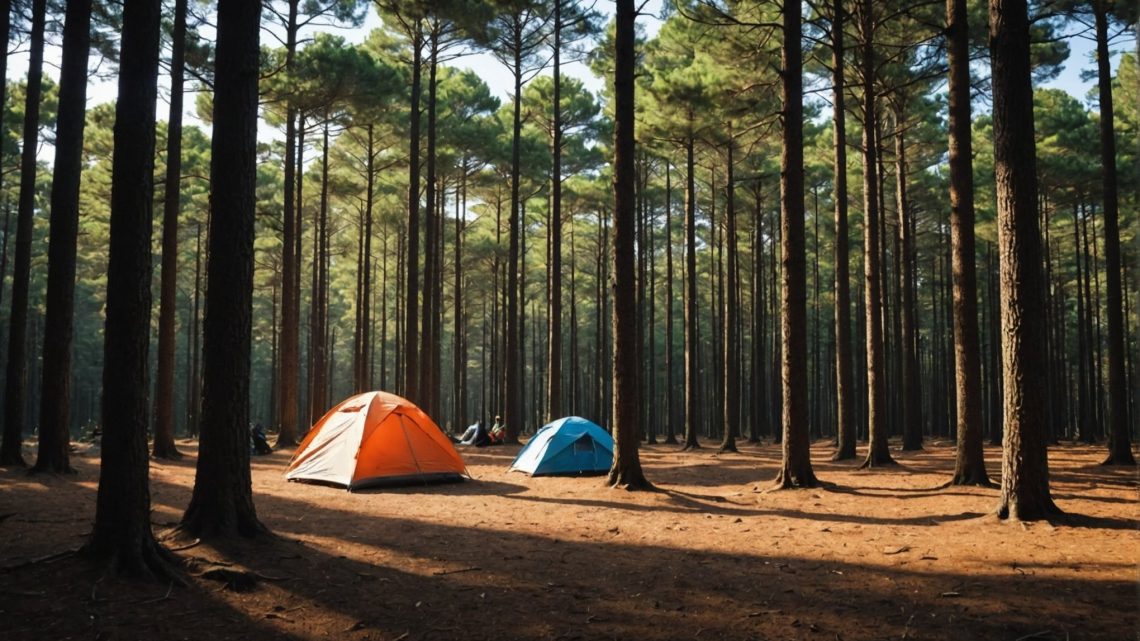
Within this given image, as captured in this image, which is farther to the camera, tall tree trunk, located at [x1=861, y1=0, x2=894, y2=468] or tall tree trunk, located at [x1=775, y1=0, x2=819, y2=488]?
tall tree trunk, located at [x1=861, y1=0, x2=894, y2=468]

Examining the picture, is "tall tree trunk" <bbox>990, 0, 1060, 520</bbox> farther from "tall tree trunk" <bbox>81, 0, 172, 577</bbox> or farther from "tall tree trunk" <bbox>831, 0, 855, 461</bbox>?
"tall tree trunk" <bbox>81, 0, 172, 577</bbox>

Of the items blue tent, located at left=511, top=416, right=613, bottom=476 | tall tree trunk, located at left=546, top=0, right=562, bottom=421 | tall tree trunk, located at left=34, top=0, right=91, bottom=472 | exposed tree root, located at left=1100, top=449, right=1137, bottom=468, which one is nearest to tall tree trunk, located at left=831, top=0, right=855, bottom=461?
exposed tree root, located at left=1100, top=449, right=1137, bottom=468

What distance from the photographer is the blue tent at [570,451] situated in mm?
12781

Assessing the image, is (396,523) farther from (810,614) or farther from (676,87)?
(676,87)

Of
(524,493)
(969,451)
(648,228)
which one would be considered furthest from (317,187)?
(969,451)

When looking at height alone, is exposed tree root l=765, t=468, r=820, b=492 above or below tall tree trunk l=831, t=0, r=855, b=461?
below

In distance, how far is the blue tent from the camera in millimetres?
12781

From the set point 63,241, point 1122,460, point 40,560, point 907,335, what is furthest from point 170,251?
point 1122,460

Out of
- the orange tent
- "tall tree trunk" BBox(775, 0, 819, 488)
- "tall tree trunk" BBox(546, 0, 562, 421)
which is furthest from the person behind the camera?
"tall tree trunk" BBox(546, 0, 562, 421)

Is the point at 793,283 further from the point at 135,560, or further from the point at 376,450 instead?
the point at 135,560

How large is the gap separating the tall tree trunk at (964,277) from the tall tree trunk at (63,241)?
12.7 meters

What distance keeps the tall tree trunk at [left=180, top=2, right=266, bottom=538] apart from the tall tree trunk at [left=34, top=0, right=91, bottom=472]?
548 centimetres

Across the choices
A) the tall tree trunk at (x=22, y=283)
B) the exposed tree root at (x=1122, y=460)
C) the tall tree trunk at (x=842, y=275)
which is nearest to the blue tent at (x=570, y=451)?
the tall tree trunk at (x=842, y=275)

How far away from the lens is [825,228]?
32.3 meters
